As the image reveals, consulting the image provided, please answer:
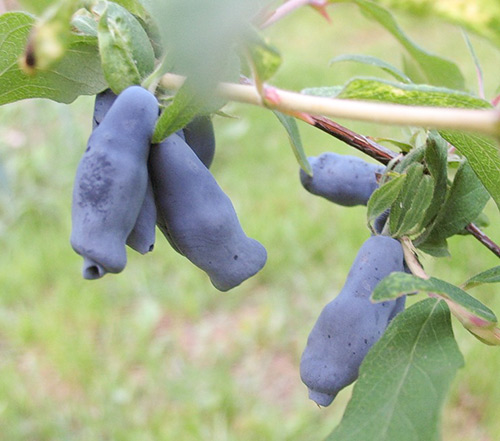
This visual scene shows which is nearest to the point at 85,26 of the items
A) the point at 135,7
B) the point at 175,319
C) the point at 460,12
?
the point at 135,7

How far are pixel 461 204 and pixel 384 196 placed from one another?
88mm

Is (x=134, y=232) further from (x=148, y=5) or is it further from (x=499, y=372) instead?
(x=499, y=372)

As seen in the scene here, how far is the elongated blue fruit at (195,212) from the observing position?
418 mm

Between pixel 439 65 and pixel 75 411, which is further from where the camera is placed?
pixel 75 411

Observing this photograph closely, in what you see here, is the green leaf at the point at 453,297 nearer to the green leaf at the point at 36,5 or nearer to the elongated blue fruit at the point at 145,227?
the elongated blue fruit at the point at 145,227

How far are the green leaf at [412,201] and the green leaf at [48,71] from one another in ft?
0.72

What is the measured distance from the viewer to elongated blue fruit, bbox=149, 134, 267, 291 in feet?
1.37

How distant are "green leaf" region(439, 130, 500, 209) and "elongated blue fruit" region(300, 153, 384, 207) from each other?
9 cm

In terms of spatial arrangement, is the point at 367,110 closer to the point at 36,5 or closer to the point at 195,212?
A: the point at 195,212

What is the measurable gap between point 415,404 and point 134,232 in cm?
21

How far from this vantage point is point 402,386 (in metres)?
0.45

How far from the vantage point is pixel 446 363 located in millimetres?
452

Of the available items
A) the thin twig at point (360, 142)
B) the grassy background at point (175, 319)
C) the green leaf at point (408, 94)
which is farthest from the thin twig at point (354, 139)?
the grassy background at point (175, 319)

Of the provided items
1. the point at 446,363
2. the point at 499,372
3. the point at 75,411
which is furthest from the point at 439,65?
the point at 75,411
